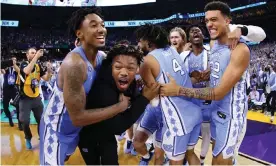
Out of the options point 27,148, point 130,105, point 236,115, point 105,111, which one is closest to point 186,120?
point 236,115

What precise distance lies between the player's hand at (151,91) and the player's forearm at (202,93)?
27 cm

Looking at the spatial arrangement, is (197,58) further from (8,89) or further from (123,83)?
(8,89)

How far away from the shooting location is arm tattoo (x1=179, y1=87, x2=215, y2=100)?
2.65 meters

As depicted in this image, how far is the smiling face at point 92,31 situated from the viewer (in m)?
2.40

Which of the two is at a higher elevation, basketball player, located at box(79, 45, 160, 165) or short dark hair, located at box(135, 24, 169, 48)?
short dark hair, located at box(135, 24, 169, 48)

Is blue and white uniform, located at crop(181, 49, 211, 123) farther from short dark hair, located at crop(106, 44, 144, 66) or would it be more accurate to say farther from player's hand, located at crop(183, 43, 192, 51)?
short dark hair, located at crop(106, 44, 144, 66)

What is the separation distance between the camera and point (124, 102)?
7.36 ft

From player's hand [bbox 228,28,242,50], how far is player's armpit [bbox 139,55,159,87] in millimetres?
697

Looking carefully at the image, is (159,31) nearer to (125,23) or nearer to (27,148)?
(27,148)

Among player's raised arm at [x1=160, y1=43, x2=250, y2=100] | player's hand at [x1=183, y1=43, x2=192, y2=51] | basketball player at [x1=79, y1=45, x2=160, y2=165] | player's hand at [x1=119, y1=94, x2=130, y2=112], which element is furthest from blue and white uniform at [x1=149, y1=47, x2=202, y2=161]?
player's hand at [x1=183, y1=43, x2=192, y2=51]

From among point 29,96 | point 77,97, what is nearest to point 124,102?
point 77,97

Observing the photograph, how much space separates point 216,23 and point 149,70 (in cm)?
77

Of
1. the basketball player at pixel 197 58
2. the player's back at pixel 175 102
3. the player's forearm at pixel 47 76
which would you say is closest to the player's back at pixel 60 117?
the player's back at pixel 175 102

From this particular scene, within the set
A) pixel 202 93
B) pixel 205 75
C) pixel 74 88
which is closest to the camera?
pixel 74 88
